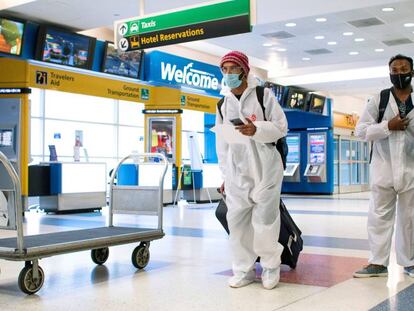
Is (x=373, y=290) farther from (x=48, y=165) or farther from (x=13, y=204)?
(x=48, y=165)

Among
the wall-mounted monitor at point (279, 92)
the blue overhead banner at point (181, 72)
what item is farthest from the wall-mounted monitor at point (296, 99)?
the blue overhead banner at point (181, 72)

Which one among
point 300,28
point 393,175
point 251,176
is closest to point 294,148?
point 300,28

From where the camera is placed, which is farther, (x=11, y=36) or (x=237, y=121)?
(x=11, y=36)

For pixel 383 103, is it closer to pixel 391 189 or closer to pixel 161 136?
pixel 391 189

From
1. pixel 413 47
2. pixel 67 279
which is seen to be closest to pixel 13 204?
pixel 67 279

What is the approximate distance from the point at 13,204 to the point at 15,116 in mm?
6648

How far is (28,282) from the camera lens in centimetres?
356

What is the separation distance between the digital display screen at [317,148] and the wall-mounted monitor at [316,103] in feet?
3.36

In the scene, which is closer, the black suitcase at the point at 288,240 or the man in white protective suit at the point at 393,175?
the man in white protective suit at the point at 393,175

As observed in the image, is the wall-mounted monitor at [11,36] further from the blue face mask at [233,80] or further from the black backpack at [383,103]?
the black backpack at [383,103]

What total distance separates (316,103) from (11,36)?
39.6 feet

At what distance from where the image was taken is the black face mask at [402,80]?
13.3ft

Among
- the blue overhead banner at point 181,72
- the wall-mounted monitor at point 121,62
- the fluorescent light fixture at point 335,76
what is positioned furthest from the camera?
the fluorescent light fixture at point 335,76

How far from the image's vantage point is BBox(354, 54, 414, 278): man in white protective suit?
4.01m
